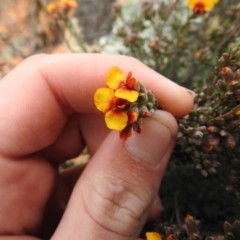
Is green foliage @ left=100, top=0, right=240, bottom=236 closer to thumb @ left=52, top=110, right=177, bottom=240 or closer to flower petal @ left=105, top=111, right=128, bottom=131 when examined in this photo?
thumb @ left=52, top=110, right=177, bottom=240

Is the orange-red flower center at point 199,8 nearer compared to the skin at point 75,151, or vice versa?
the skin at point 75,151

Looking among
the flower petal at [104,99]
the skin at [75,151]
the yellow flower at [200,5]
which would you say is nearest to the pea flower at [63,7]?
the skin at [75,151]

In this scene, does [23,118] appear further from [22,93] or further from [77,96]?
[77,96]

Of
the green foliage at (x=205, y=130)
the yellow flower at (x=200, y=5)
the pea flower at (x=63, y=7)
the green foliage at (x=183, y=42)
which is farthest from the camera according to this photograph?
the pea flower at (x=63, y=7)

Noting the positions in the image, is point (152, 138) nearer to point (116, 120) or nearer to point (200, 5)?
point (116, 120)

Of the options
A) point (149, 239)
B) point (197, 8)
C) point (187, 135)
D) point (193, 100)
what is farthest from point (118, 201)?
point (197, 8)

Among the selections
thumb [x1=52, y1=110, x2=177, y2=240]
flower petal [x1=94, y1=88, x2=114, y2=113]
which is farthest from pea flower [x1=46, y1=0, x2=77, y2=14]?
flower petal [x1=94, y1=88, x2=114, y2=113]

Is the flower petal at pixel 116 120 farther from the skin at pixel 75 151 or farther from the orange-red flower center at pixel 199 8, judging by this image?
the orange-red flower center at pixel 199 8
